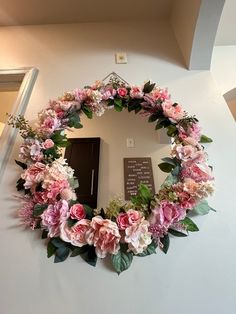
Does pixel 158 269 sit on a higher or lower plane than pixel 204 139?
lower

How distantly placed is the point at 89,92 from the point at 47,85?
364mm

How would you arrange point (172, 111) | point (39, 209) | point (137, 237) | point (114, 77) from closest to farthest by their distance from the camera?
point (137, 237), point (39, 209), point (172, 111), point (114, 77)

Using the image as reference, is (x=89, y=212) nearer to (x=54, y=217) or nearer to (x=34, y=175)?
(x=54, y=217)

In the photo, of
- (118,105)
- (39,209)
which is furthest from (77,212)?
(118,105)

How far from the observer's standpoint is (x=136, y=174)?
0.99 metres

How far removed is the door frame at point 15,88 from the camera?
3.61ft

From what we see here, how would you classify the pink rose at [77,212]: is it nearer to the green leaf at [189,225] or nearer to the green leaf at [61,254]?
the green leaf at [61,254]

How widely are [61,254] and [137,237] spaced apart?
306 mm

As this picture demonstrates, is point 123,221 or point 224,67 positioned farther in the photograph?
point 224,67

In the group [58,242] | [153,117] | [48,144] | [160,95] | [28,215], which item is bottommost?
[58,242]

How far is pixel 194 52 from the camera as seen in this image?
129 centimetres

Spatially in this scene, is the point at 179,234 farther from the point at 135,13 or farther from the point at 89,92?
the point at 135,13

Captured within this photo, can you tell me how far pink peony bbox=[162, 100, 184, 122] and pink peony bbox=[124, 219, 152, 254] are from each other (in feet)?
1.88

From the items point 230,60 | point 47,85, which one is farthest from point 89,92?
point 230,60
